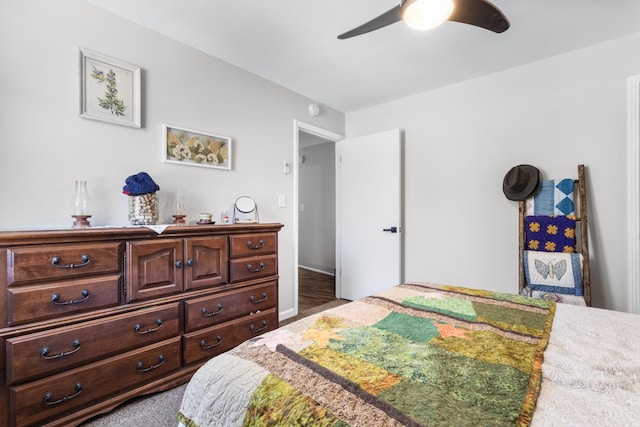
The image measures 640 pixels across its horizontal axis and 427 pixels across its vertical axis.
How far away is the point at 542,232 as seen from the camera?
251cm

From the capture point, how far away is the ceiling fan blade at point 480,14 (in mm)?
1400

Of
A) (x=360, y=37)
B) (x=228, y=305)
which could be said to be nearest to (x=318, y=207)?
(x=360, y=37)

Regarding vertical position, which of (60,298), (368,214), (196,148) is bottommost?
(60,298)

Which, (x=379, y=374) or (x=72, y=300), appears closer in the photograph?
(x=379, y=374)

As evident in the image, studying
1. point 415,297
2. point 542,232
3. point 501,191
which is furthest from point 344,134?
point 415,297

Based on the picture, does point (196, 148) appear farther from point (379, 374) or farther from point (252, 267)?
point (379, 374)

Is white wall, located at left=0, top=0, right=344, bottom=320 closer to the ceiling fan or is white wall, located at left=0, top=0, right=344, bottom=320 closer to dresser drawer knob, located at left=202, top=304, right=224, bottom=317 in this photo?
dresser drawer knob, located at left=202, top=304, right=224, bottom=317

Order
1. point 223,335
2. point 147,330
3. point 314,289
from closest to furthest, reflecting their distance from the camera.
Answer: point 147,330 < point 223,335 < point 314,289

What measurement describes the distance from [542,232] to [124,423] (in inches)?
125

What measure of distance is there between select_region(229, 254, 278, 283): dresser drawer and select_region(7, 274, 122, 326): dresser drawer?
0.68 metres

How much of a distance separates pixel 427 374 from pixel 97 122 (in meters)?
2.24

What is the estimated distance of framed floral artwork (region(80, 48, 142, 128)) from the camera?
71.9 inches

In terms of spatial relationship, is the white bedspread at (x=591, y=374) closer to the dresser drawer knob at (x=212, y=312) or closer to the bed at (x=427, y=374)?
the bed at (x=427, y=374)

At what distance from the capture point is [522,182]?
259 centimetres
